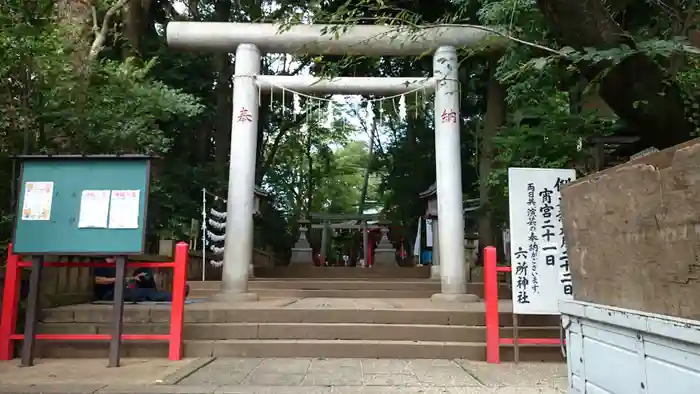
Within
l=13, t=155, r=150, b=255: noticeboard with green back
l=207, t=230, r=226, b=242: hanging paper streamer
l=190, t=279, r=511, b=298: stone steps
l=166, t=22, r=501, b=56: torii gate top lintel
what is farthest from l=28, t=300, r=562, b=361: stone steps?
l=207, t=230, r=226, b=242: hanging paper streamer

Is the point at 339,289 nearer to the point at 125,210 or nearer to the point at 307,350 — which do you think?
the point at 307,350

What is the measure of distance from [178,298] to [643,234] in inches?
190

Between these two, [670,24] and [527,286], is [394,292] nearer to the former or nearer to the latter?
[527,286]

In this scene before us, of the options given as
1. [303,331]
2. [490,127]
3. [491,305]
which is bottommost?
[303,331]

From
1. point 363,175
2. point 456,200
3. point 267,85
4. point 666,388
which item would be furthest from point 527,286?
point 363,175

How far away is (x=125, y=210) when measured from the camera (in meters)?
5.29

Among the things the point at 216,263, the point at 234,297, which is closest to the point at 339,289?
the point at 234,297

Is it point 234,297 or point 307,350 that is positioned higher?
point 234,297

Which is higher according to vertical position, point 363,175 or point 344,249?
point 363,175

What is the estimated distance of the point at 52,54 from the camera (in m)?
6.21

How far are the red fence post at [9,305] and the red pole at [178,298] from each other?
5.59 ft

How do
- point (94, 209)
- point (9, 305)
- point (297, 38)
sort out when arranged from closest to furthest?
point (94, 209) → point (9, 305) → point (297, 38)

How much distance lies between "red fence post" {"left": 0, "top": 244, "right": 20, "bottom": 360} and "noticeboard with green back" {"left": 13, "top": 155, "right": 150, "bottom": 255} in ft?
1.30

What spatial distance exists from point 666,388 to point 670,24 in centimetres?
499
